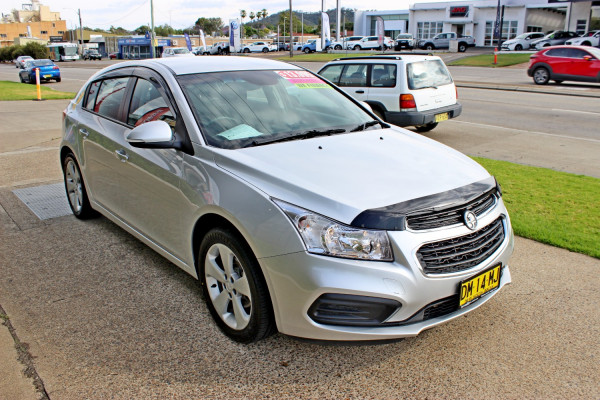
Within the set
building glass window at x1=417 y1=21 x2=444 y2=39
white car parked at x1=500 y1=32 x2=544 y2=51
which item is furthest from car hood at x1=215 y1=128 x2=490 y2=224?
building glass window at x1=417 y1=21 x2=444 y2=39

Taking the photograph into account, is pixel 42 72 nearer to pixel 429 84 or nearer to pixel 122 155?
pixel 429 84

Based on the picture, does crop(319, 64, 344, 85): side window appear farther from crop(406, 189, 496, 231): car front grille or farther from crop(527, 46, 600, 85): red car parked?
crop(527, 46, 600, 85): red car parked

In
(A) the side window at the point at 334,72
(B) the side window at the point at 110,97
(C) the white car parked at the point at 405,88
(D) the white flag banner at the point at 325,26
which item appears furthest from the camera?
(D) the white flag banner at the point at 325,26

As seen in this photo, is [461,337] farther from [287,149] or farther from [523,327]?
[287,149]

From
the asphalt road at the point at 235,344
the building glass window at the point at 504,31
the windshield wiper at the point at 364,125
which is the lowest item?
the asphalt road at the point at 235,344

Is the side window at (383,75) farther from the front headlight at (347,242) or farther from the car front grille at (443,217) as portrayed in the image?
the front headlight at (347,242)

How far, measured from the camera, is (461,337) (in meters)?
3.26

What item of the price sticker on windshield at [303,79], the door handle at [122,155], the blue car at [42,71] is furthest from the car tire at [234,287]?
the blue car at [42,71]

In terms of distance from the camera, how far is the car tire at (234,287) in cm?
293

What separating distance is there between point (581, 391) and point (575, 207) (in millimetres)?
3413

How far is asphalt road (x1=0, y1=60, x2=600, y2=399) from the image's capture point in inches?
111

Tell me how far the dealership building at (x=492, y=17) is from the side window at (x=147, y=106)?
54355 millimetres

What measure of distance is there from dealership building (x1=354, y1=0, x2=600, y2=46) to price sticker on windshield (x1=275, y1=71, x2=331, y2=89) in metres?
53.3

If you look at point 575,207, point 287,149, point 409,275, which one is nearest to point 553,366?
point 409,275
